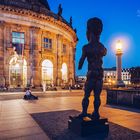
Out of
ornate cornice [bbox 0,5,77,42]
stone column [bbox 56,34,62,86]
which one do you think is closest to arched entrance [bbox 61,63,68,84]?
stone column [bbox 56,34,62,86]

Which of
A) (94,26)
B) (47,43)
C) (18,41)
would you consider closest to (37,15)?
(47,43)

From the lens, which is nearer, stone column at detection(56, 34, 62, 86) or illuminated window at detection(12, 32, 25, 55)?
illuminated window at detection(12, 32, 25, 55)

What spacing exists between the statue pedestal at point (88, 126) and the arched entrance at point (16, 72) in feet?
84.3

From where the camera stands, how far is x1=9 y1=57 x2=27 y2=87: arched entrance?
1230 inches

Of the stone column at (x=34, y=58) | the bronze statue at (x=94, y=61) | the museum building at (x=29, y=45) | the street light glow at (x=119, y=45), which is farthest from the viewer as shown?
the stone column at (x=34, y=58)

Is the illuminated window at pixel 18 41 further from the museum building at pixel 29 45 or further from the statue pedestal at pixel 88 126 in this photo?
the statue pedestal at pixel 88 126

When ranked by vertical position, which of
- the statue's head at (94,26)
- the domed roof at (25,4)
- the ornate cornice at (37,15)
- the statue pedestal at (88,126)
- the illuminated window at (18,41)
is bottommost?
the statue pedestal at (88,126)

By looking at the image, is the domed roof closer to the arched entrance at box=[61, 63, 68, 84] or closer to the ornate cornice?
the ornate cornice

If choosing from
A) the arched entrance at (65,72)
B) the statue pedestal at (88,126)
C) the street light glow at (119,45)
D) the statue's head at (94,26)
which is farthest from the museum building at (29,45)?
the statue's head at (94,26)

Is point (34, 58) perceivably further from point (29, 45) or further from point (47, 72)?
point (47, 72)

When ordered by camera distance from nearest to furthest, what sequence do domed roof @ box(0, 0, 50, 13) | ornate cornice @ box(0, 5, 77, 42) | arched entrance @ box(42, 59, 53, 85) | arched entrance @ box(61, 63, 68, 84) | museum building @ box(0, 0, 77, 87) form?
museum building @ box(0, 0, 77, 87) → ornate cornice @ box(0, 5, 77, 42) → domed roof @ box(0, 0, 50, 13) → arched entrance @ box(42, 59, 53, 85) → arched entrance @ box(61, 63, 68, 84)

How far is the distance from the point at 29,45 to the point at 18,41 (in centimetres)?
179

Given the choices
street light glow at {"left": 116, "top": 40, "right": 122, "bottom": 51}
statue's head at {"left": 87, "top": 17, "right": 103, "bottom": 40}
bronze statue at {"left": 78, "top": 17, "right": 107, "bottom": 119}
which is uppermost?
street light glow at {"left": 116, "top": 40, "right": 122, "bottom": 51}

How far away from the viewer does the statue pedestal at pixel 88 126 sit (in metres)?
6.46
